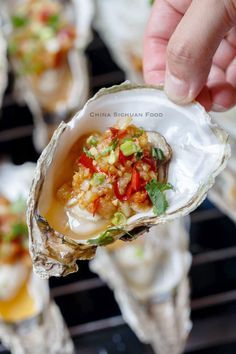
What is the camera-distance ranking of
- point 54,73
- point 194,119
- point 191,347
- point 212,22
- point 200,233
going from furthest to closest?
point 54,73 → point 200,233 → point 191,347 → point 194,119 → point 212,22

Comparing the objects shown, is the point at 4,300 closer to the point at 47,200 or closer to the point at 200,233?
the point at 200,233

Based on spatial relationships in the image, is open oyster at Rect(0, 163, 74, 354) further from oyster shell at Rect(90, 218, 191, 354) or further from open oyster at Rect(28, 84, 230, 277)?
open oyster at Rect(28, 84, 230, 277)

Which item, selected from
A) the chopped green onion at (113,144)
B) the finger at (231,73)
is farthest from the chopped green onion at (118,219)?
the finger at (231,73)

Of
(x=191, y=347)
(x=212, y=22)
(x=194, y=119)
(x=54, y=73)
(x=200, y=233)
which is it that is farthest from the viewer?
(x=54, y=73)

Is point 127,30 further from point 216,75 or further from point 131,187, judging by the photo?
point 131,187

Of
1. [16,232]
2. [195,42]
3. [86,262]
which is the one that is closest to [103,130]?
[195,42]

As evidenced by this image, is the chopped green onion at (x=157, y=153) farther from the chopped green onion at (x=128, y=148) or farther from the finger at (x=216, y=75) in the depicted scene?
the finger at (x=216, y=75)

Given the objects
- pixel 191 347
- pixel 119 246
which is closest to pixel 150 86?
pixel 119 246
